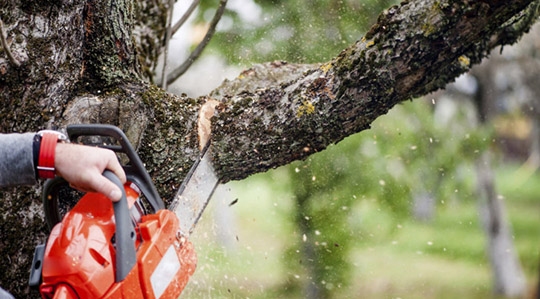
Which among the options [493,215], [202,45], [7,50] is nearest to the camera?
[7,50]

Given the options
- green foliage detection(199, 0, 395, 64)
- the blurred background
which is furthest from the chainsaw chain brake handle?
green foliage detection(199, 0, 395, 64)

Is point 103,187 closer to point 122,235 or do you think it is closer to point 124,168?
point 122,235

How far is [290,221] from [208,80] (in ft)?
8.04

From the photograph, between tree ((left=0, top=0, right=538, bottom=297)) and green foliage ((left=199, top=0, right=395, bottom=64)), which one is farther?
green foliage ((left=199, top=0, right=395, bottom=64))

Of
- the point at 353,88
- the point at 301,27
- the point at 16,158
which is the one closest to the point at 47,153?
the point at 16,158

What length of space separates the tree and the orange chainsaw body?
0.35m

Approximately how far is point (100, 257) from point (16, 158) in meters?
0.28

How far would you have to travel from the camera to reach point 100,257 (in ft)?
4.08

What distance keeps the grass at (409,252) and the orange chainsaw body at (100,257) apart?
13.7 feet

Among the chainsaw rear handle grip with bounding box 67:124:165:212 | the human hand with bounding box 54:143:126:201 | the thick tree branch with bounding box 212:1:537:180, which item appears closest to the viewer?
the human hand with bounding box 54:143:126:201

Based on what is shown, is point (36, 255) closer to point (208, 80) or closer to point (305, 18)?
point (305, 18)

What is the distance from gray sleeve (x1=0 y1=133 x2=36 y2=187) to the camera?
1.18 m

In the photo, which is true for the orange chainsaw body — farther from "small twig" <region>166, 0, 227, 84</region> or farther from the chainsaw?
"small twig" <region>166, 0, 227, 84</region>

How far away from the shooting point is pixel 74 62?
5.45 feet
